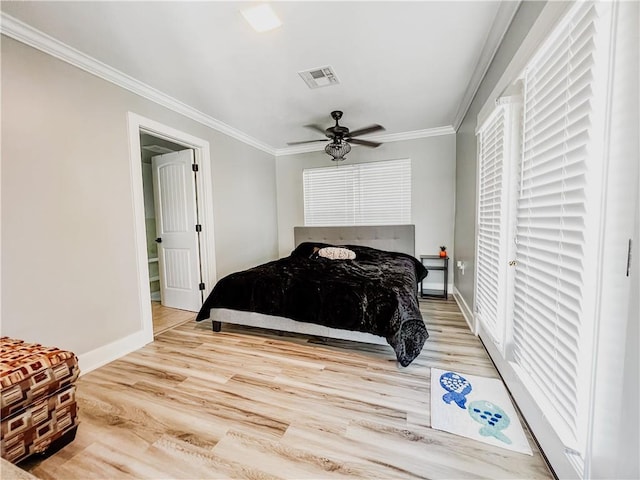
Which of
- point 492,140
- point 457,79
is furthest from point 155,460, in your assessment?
point 457,79

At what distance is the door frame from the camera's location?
2.48 meters

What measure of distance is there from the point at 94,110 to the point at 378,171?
355 centimetres

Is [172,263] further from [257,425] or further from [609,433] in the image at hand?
[609,433]

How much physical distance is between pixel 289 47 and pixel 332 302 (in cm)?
208

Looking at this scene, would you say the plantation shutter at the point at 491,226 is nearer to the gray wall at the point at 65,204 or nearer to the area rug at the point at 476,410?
the area rug at the point at 476,410

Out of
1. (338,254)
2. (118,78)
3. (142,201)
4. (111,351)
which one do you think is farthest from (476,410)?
(118,78)

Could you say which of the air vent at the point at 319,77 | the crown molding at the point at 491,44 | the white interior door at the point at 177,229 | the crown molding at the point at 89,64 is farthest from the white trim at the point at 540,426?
the crown molding at the point at 89,64

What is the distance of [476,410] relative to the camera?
160 centimetres

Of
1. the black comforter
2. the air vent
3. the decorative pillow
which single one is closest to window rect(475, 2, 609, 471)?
the black comforter

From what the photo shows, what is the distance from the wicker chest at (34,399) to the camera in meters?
1.17

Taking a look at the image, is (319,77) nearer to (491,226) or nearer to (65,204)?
(491,226)

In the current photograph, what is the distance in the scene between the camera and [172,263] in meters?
3.64

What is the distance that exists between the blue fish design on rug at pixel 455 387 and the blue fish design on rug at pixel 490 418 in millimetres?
66

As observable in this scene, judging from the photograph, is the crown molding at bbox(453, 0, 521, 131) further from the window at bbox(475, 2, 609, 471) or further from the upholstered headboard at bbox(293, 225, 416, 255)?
the upholstered headboard at bbox(293, 225, 416, 255)
